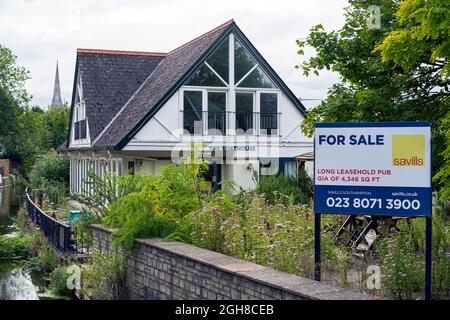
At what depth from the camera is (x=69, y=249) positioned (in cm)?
1606

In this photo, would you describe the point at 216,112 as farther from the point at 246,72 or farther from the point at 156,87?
the point at 156,87

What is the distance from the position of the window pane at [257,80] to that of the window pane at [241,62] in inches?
9.0

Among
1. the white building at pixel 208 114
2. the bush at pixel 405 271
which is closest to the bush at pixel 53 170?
the white building at pixel 208 114

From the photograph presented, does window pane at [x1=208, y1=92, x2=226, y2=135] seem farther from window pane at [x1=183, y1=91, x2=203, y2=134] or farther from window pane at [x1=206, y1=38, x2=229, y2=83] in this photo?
window pane at [x1=206, y1=38, x2=229, y2=83]

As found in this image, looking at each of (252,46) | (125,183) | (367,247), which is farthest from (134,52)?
(367,247)

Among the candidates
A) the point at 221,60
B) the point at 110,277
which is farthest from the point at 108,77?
the point at 110,277

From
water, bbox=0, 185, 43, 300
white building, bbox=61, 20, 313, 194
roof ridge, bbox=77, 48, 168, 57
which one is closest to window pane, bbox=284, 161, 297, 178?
white building, bbox=61, 20, 313, 194

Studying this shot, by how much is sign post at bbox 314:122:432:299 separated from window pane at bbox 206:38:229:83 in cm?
1719

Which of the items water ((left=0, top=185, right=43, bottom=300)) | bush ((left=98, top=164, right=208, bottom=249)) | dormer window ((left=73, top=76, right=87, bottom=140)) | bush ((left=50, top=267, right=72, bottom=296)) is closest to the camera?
bush ((left=98, top=164, right=208, bottom=249))

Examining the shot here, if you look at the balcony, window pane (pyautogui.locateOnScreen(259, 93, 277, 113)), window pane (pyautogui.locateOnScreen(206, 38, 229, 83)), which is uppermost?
window pane (pyautogui.locateOnScreen(206, 38, 229, 83))

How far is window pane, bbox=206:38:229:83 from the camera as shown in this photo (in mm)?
24984

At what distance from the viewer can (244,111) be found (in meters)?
26.1

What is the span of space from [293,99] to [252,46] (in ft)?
8.77
